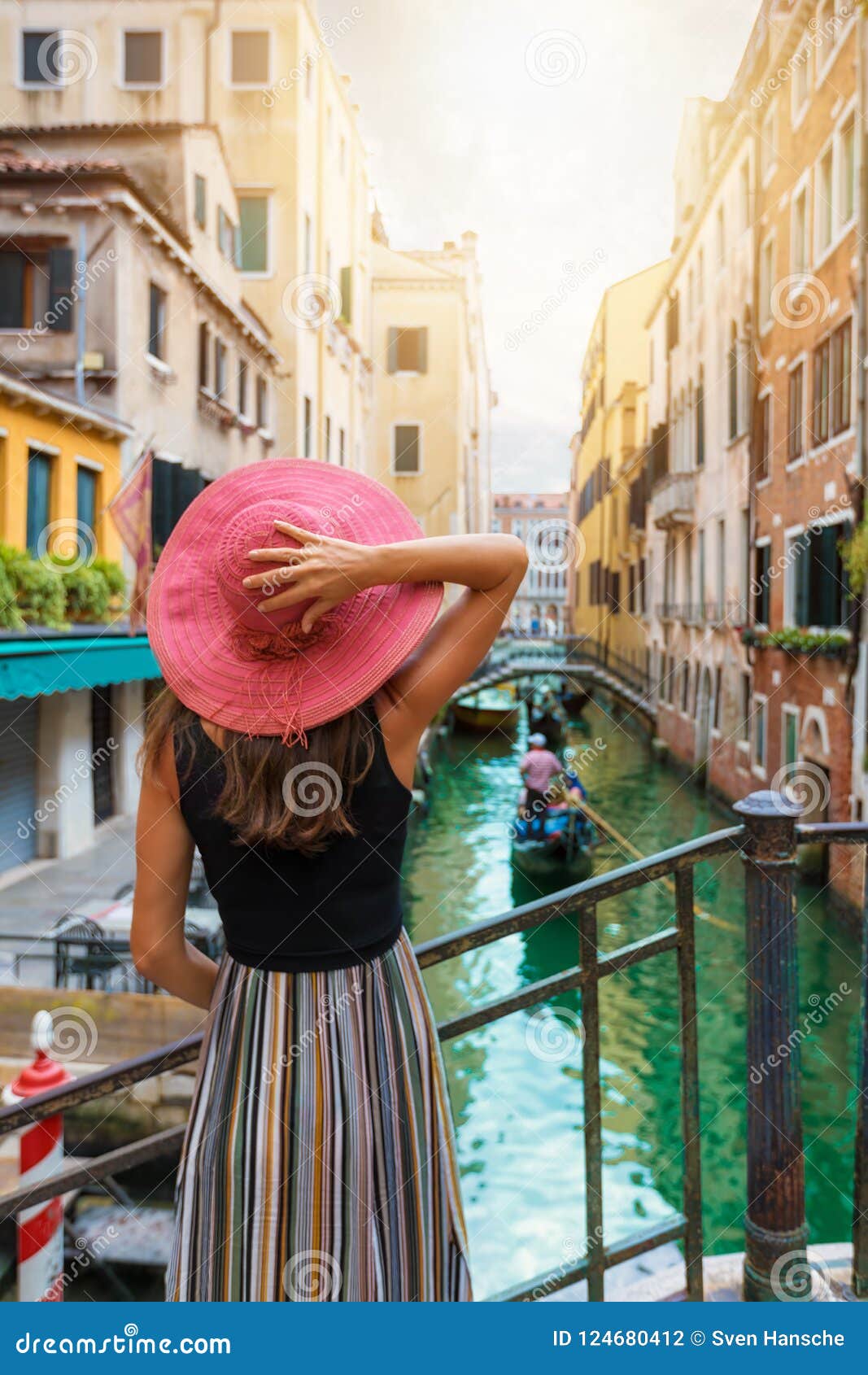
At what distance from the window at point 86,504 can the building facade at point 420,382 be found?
368 inches

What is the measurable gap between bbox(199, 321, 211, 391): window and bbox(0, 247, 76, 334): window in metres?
1.58

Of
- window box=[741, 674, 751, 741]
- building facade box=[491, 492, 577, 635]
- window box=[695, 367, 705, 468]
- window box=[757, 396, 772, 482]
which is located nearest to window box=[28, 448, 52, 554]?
window box=[757, 396, 772, 482]

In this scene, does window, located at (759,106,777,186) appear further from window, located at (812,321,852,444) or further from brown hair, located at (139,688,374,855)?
brown hair, located at (139,688,374,855)

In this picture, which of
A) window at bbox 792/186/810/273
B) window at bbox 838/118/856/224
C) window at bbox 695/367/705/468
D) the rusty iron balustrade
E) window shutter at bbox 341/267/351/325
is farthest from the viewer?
window shutter at bbox 341/267/351/325

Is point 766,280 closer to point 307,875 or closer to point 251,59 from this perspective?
point 251,59

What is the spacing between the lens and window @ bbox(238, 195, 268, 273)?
10781mm

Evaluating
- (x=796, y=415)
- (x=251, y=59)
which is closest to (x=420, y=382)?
(x=251, y=59)

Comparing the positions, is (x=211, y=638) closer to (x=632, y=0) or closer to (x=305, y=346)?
(x=632, y=0)

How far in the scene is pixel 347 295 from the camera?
1314 centimetres

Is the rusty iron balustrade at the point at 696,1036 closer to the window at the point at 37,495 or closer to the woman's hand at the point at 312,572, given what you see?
the woman's hand at the point at 312,572

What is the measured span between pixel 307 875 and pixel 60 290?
277 inches

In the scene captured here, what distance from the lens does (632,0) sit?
3.05 m

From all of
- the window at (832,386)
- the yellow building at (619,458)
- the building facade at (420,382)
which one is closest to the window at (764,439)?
the window at (832,386)
